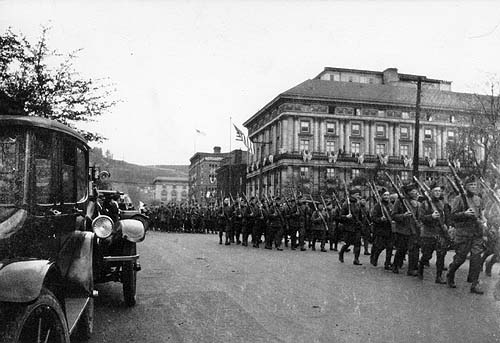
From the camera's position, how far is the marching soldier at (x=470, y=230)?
28.5 ft

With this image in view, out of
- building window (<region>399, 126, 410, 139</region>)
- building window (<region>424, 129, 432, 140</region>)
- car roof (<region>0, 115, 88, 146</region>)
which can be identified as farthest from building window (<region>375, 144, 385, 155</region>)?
car roof (<region>0, 115, 88, 146</region>)

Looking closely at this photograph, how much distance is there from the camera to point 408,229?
36.3ft

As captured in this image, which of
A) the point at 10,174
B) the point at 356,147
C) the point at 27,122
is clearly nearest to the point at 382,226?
the point at 27,122

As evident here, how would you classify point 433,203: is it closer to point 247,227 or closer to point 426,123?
point 247,227

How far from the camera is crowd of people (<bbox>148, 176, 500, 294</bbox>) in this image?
29.1 ft

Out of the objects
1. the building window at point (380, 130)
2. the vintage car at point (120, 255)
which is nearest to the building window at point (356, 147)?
the building window at point (380, 130)

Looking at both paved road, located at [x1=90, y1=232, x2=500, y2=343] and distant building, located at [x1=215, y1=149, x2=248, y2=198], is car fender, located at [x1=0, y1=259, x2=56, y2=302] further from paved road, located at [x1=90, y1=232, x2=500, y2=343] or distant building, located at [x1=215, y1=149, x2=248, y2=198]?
distant building, located at [x1=215, y1=149, x2=248, y2=198]

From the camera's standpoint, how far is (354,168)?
68.6 meters

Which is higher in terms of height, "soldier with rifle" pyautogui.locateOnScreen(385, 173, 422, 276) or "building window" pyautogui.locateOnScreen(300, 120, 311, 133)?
"building window" pyautogui.locateOnScreen(300, 120, 311, 133)

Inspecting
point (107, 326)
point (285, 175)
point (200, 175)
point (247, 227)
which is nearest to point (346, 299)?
point (107, 326)

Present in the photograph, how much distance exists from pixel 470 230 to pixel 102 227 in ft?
19.7

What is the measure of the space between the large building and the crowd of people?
46931 millimetres

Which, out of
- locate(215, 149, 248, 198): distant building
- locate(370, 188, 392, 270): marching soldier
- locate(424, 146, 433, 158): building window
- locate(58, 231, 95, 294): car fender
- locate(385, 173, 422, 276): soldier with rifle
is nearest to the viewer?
locate(58, 231, 95, 294): car fender

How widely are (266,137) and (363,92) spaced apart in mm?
15429
